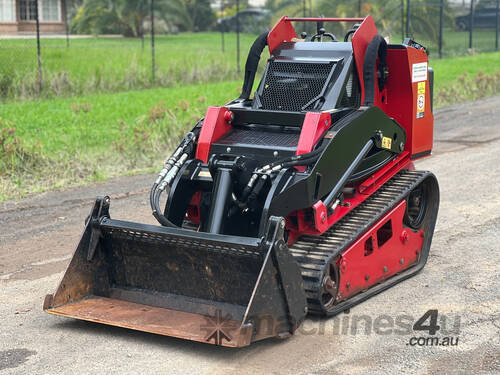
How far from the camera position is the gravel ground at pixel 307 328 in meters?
5.16

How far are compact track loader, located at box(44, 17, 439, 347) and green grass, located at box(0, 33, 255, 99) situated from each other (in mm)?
11006

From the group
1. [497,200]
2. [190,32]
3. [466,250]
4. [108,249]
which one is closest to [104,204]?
[108,249]

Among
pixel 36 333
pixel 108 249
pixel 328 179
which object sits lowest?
pixel 36 333

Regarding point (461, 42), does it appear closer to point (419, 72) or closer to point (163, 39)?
point (163, 39)

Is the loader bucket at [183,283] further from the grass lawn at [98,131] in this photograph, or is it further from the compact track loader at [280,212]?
the grass lawn at [98,131]

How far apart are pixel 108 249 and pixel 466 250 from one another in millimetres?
3369

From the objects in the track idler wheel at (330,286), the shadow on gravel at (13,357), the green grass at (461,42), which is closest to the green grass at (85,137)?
the shadow on gravel at (13,357)

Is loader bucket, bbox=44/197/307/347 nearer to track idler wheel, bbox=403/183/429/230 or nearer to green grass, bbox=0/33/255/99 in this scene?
track idler wheel, bbox=403/183/429/230

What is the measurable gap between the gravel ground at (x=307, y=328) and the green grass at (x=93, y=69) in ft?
28.4

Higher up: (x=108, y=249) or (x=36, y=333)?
(x=108, y=249)

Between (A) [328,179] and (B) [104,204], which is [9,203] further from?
(A) [328,179]

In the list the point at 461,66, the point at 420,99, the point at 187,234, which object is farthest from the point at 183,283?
the point at 461,66

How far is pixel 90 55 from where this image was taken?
22.4 meters

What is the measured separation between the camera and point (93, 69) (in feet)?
64.0
